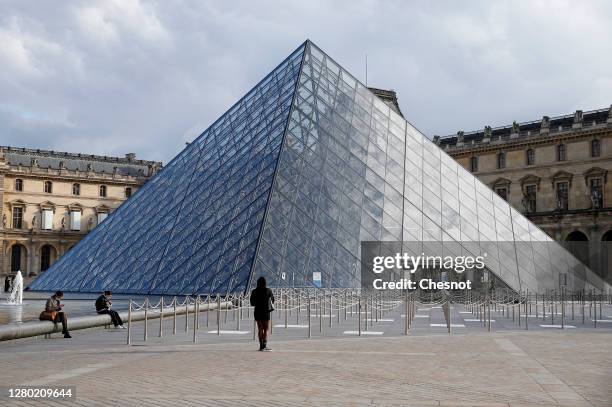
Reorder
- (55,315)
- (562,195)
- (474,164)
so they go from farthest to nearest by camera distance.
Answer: (474,164), (562,195), (55,315)

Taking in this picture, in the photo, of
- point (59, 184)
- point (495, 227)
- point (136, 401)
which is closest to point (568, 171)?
point (495, 227)

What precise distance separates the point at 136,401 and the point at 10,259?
85.9 m

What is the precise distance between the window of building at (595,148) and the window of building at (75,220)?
5891cm

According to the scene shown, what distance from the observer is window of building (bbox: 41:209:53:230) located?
3524 inches

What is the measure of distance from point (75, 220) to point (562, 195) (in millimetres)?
56108

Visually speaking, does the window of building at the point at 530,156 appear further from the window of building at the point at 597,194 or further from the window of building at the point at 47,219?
the window of building at the point at 47,219

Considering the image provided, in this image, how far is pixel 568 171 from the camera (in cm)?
7050

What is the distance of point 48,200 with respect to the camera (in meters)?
90.1

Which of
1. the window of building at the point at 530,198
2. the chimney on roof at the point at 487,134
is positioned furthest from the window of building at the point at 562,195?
the chimney on roof at the point at 487,134

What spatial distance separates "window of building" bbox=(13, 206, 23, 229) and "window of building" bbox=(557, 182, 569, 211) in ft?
195

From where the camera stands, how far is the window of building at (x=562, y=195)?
71000mm

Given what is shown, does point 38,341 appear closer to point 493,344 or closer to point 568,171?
point 493,344

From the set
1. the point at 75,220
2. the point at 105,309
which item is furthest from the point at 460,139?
the point at 105,309

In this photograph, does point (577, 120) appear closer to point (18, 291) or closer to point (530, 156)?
point (530, 156)
